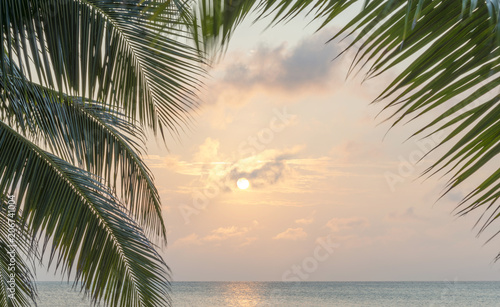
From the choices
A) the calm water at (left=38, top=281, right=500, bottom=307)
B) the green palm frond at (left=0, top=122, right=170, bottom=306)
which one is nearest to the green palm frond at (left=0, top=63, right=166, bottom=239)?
the green palm frond at (left=0, top=122, right=170, bottom=306)

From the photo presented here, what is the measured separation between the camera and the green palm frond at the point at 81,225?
3.71 metres

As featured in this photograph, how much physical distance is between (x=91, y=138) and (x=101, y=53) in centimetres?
160

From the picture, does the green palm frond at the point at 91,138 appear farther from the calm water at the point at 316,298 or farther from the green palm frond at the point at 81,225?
the calm water at the point at 316,298

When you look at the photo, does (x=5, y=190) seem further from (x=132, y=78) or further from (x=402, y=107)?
(x=402, y=107)

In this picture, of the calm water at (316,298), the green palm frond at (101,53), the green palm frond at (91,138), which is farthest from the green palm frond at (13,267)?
the calm water at (316,298)

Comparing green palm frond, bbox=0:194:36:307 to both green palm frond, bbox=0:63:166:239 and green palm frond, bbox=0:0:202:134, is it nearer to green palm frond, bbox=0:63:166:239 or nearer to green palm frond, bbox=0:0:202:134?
green palm frond, bbox=0:63:166:239

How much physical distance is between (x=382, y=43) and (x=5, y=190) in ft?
10.8

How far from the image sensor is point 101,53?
10.6ft

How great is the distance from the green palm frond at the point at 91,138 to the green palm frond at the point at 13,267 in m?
0.75

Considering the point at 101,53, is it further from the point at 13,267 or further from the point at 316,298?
the point at 316,298

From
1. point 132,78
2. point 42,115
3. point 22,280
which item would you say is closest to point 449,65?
point 132,78

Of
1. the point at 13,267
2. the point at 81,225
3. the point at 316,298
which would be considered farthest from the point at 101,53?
the point at 316,298

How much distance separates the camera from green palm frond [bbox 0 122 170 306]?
3.71m

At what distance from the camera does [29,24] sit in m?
2.85
